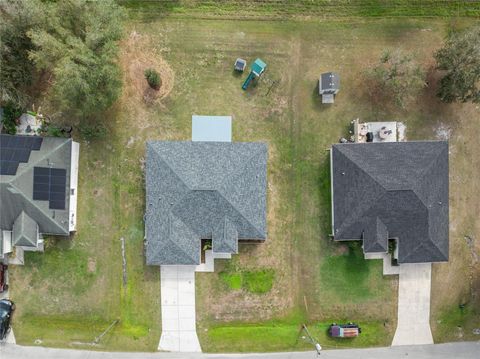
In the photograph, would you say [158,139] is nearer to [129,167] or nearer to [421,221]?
[129,167]

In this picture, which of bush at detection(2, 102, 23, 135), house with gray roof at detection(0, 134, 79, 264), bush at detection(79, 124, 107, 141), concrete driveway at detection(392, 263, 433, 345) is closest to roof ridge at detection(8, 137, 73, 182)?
house with gray roof at detection(0, 134, 79, 264)

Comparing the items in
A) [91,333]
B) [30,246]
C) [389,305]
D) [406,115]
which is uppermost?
[406,115]

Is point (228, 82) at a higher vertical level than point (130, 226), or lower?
higher

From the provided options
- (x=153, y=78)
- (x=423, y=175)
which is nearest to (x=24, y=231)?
(x=153, y=78)

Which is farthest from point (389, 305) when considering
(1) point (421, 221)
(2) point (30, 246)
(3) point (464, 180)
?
(2) point (30, 246)

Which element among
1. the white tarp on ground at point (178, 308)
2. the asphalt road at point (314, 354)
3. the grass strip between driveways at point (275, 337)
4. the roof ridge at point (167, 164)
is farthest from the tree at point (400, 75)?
the white tarp on ground at point (178, 308)

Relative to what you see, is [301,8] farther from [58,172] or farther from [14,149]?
[14,149]

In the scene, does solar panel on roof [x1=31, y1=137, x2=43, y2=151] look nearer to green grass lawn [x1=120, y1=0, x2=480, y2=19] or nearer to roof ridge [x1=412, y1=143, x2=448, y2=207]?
green grass lawn [x1=120, y1=0, x2=480, y2=19]
